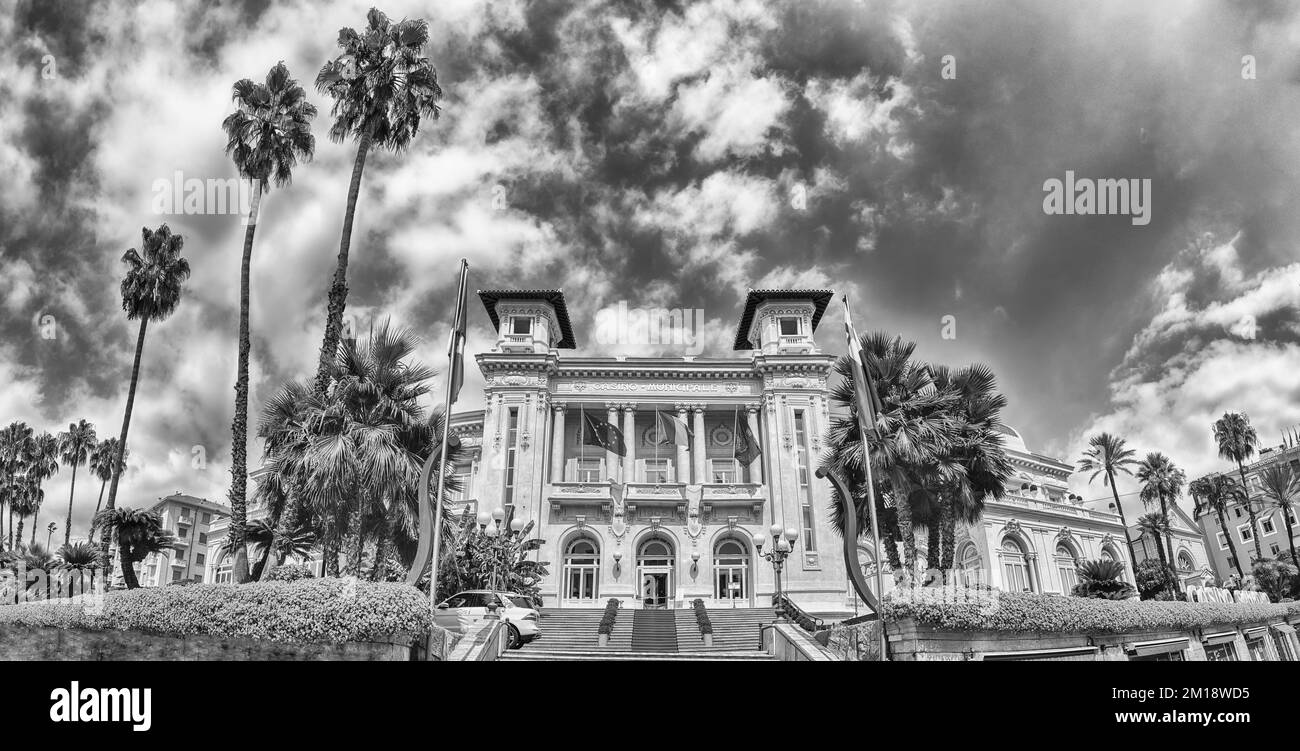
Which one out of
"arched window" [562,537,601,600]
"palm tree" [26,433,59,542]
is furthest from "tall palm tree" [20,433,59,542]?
"arched window" [562,537,601,600]

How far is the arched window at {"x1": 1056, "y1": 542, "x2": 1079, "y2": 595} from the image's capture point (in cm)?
4219

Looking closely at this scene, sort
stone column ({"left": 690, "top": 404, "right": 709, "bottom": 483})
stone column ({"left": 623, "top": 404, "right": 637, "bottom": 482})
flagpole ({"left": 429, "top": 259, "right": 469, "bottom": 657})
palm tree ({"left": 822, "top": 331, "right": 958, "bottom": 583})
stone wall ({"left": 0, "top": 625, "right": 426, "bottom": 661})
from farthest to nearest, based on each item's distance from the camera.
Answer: stone column ({"left": 623, "top": 404, "right": 637, "bottom": 482}), stone column ({"left": 690, "top": 404, "right": 709, "bottom": 483}), palm tree ({"left": 822, "top": 331, "right": 958, "bottom": 583}), flagpole ({"left": 429, "top": 259, "right": 469, "bottom": 657}), stone wall ({"left": 0, "top": 625, "right": 426, "bottom": 661})

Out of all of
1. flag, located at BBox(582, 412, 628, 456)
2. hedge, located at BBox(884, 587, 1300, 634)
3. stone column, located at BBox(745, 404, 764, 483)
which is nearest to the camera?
hedge, located at BBox(884, 587, 1300, 634)

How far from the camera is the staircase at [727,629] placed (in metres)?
24.2

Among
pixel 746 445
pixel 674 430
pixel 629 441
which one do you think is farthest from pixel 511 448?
pixel 746 445

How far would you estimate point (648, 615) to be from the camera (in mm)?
29484

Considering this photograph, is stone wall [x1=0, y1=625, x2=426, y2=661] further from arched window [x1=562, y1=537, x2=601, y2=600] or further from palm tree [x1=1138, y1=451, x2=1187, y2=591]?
palm tree [x1=1138, y1=451, x2=1187, y2=591]

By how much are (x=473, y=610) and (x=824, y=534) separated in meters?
22.3

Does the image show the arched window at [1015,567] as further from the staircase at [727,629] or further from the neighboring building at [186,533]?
the neighboring building at [186,533]

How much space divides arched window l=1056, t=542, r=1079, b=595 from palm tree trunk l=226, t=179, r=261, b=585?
42.8m

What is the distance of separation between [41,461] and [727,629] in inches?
2067

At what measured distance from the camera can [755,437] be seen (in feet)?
133
